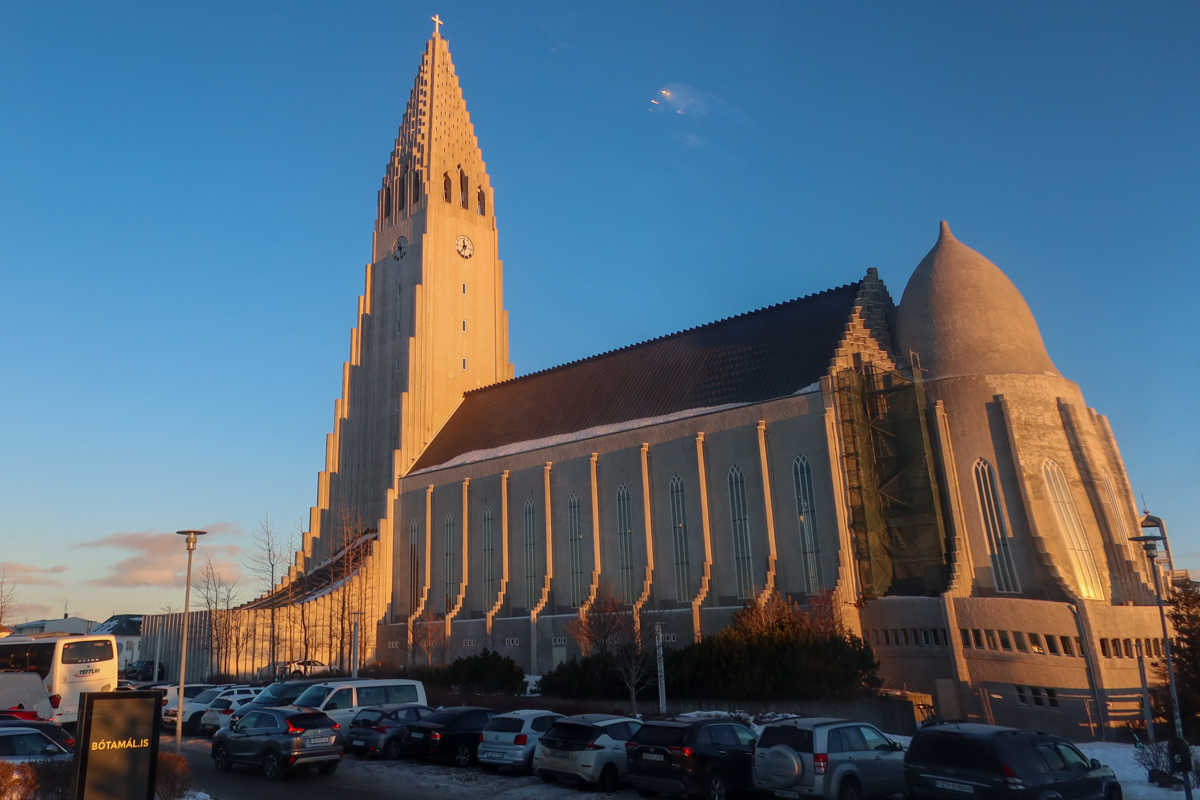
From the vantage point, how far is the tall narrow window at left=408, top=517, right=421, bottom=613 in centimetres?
5878

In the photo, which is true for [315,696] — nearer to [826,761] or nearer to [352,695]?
[352,695]

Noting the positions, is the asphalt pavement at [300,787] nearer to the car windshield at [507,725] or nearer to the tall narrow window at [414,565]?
the car windshield at [507,725]

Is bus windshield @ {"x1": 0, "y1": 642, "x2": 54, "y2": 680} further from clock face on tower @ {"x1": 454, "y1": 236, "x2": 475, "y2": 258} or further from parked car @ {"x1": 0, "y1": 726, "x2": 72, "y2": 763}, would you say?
clock face on tower @ {"x1": 454, "y1": 236, "x2": 475, "y2": 258}

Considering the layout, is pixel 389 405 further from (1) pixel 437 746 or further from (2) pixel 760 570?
(1) pixel 437 746

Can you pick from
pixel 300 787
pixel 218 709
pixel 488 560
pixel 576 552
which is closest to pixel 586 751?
pixel 300 787

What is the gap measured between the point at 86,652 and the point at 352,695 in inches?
315

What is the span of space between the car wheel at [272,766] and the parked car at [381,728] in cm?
330

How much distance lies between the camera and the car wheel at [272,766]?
18453 millimetres

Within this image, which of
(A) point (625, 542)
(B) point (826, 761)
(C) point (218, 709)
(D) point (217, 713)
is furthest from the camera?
(A) point (625, 542)

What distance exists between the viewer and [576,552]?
49.3m

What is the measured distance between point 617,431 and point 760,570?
1186 centimetres

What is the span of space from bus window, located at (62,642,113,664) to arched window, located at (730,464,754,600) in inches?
1056

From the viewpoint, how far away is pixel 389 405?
218 feet

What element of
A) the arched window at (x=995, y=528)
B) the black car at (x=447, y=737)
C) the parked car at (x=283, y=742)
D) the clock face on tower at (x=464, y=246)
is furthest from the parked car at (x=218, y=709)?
the clock face on tower at (x=464, y=246)
